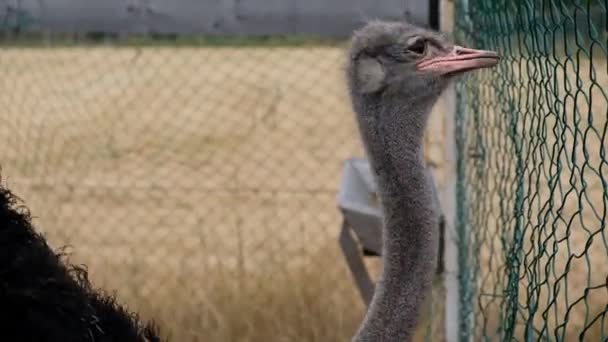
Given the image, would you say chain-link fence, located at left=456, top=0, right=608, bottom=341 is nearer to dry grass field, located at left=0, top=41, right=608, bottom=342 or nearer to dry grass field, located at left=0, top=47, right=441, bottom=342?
dry grass field, located at left=0, top=41, right=608, bottom=342

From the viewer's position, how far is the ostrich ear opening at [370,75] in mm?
3258

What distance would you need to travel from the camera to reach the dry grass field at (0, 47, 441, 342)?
544 centimetres

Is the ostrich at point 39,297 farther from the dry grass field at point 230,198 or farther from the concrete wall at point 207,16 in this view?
the concrete wall at point 207,16

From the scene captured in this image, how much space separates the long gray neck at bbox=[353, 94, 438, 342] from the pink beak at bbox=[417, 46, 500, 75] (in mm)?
97

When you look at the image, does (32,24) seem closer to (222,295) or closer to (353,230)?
(222,295)

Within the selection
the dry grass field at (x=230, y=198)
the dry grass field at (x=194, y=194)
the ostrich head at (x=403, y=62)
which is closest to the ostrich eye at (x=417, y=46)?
the ostrich head at (x=403, y=62)

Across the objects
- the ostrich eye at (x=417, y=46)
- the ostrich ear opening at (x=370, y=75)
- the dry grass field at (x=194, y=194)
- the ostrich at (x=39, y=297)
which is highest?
the ostrich eye at (x=417, y=46)

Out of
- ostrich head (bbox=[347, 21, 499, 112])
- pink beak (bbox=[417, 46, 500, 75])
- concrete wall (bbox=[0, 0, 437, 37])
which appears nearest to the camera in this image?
pink beak (bbox=[417, 46, 500, 75])

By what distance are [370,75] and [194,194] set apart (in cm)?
494

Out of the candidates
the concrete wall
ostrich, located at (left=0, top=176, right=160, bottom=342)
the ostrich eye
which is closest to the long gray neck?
the ostrich eye

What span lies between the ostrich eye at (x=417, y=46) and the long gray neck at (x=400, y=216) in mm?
161

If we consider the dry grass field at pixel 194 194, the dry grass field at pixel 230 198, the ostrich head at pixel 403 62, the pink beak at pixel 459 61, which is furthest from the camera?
the dry grass field at pixel 194 194

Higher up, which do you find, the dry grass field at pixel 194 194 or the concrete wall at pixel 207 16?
the concrete wall at pixel 207 16

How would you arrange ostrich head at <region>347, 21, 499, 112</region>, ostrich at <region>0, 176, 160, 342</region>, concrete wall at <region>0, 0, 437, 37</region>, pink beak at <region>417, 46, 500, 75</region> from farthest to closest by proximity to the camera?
concrete wall at <region>0, 0, 437, 37</region>
ostrich head at <region>347, 21, 499, 112</region>
pink beak at <region>417, 46, 500, 75</region>
ostrich at <region>0, 176, 160, 342</region>
